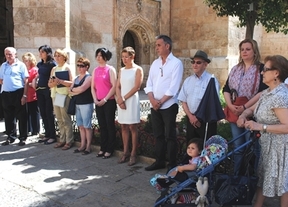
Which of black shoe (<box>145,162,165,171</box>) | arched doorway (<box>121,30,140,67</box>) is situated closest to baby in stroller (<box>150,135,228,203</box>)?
black shoe (<box>145,162,165,171</box>)

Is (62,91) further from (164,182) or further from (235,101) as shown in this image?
(235,101)

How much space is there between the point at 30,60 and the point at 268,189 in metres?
5.73

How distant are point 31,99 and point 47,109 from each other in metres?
0.76

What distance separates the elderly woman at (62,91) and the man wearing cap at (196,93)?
2.59 metres

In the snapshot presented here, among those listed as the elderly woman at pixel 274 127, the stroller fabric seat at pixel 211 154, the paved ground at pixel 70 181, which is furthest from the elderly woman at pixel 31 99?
the elderly woman at pixel 274 127

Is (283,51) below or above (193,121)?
above

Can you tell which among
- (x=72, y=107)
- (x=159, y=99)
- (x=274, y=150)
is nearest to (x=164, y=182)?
(x=274, y=150)

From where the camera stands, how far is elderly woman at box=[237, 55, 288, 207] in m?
2.95

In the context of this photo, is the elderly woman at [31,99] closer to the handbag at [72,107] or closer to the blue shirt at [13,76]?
the blue shirt at [13,76]

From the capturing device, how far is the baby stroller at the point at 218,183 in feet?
9.66

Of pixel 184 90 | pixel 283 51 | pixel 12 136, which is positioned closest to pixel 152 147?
pixel 184 90

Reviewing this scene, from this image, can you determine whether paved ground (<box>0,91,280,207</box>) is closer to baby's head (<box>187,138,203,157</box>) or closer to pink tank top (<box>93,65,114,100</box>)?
baby's head (<box>187,138,203,157</box>)

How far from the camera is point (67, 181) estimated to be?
4.43m

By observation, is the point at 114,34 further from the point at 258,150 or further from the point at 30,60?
the point at 258,150
